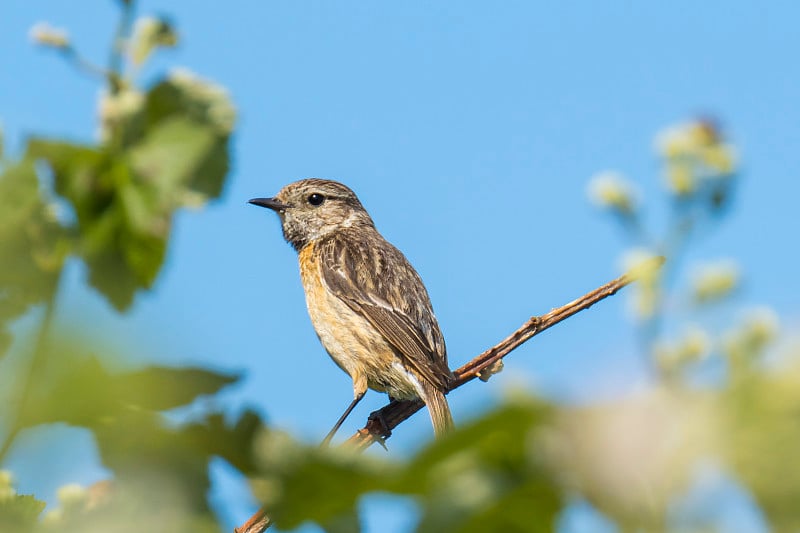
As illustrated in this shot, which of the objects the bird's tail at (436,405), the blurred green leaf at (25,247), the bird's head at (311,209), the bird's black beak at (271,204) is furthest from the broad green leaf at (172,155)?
the bird's black beak at (271,204)

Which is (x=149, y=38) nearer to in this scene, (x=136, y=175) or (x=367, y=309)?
(x=136, y=175)

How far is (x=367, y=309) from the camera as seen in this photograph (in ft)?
28.1

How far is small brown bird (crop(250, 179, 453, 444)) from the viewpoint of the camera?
807cm

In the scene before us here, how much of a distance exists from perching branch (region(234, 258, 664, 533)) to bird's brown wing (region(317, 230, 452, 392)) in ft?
1.49

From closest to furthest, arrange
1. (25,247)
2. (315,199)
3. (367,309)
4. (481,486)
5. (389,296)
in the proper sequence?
1. (481,486)
2. (25,247)
3. (367,309)
4. (389,296)
5. (315,199)

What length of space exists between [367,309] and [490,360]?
3.66m

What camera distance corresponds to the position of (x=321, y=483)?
760 millimetres

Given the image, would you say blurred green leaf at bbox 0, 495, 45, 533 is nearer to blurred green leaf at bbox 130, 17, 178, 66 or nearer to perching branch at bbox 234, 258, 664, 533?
blurred green leaf at bbox 130, 17, 178, 66

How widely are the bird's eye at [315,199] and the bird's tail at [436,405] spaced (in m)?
3.24

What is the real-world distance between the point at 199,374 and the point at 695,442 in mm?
610

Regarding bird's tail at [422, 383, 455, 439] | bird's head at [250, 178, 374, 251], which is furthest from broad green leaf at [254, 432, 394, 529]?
bird's head at [250, 178, 374, 251]

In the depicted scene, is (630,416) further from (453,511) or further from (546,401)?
(453,511)

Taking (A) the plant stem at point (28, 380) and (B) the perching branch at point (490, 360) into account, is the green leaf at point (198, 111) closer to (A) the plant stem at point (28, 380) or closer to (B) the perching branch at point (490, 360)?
(A) the plant stem at point (28, 380)

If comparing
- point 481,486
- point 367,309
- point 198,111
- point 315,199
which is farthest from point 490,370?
point 315,199
